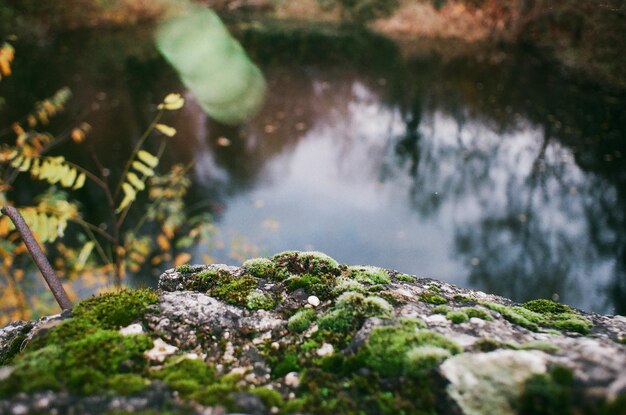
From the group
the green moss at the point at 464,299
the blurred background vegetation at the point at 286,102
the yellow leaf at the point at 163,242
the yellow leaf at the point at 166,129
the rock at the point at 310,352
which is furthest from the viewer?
the yellow leaf at the point at 163,242

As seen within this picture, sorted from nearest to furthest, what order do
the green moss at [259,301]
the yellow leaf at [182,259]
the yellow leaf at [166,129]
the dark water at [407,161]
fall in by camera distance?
the green moss at [259,301] → the yellow leaf at [166,129] → the yellow leaf at [182,259] → the dark water at [407,161]

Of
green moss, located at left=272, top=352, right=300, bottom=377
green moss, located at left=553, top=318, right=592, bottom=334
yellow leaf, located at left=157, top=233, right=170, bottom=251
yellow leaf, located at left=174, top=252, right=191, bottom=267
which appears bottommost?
yellow leaf, located at left=174, top=252, right=191, bottom=267

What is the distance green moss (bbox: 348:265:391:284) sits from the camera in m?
2.90

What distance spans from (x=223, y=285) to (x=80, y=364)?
3.16 ft

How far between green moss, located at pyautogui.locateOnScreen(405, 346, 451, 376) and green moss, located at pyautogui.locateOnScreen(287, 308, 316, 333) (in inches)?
23.9

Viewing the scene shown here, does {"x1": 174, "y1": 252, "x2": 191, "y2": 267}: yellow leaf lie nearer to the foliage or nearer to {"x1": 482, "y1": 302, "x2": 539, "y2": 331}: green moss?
the foliage

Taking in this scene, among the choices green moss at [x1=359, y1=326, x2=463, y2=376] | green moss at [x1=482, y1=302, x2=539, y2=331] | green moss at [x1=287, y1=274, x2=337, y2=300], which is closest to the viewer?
green moss at [x1=359, y1=326, x2=463, y2=376]

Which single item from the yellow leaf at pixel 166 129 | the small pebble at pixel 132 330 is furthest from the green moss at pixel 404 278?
the yellow leaf at pixel 166 129

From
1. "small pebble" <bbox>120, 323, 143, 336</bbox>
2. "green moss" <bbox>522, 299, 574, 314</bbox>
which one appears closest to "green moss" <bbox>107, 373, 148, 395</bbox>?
"small pebble" <bbox>120, 323, 143, 336</bbox>

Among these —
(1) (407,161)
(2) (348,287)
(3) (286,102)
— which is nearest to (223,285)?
(2) (348,287)

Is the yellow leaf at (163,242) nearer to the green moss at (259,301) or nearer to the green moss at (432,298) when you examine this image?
the green moss at (259,301)

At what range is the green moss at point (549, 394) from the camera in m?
1.57

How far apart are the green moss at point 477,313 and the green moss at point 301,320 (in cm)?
82

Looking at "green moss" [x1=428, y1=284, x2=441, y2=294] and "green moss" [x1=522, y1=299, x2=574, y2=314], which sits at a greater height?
"green moss" [x1=428, y1=284, x2=441, y2=294]
